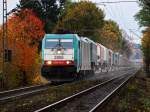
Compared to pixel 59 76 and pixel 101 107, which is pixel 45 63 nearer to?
pixel 59 76

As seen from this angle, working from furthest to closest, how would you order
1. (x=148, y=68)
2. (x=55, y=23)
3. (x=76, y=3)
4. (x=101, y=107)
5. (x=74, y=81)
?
(x=76, y=3)
(x=55, y=23)
(x=148, y=68)
(x=74, y=81)
(x=101, y=107)

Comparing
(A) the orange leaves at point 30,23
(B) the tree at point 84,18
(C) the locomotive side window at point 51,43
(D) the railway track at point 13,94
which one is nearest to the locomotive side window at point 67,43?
(C) the locomotive side window at point 51,43

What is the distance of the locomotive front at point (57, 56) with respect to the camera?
3672 centimetres

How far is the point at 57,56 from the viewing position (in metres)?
37.2

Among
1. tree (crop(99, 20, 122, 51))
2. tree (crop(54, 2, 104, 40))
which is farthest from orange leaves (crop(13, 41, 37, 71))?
tree (crop(99, 20, 122, 51))

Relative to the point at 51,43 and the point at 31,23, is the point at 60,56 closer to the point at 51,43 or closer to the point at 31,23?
the point at 51,43

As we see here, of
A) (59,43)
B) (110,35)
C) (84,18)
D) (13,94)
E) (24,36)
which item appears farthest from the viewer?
(110,35)

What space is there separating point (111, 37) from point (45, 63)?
9027cm

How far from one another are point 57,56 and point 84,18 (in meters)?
57.2

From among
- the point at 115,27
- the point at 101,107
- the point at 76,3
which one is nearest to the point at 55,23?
the point at 76,3

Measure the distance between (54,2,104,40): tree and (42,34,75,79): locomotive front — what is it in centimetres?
5003

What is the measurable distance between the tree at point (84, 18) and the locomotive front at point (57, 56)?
50.0 metres

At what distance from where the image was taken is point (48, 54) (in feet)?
123

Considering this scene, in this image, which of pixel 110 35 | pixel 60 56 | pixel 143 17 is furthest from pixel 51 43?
pixel 110 35
